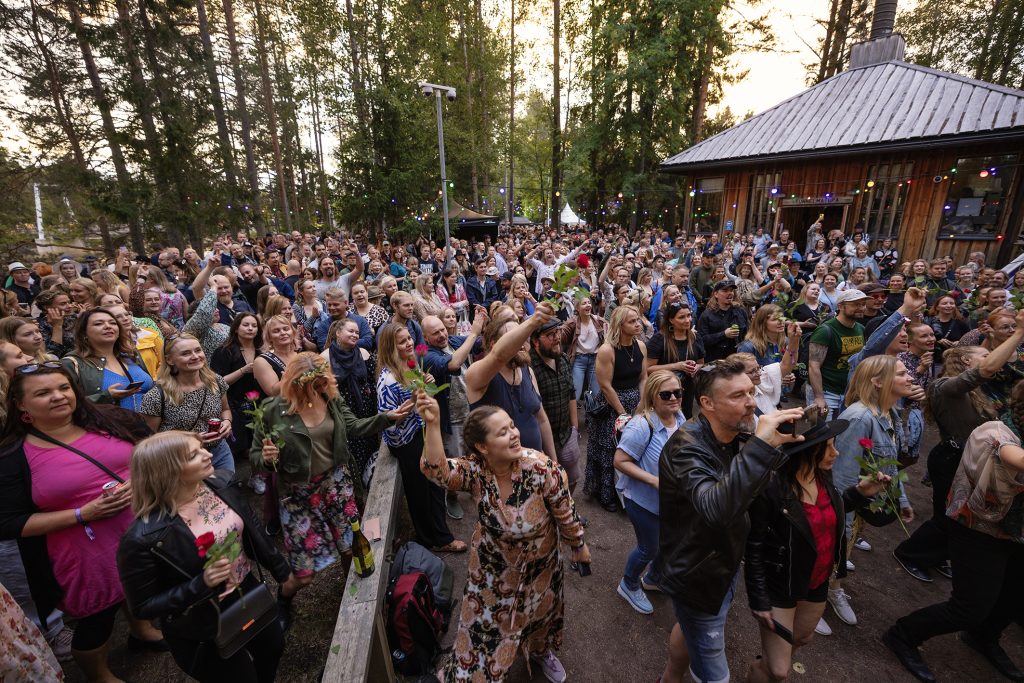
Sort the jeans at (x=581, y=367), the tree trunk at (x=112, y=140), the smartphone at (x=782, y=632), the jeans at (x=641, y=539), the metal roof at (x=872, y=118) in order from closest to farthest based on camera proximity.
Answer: the smartphone at (x=782, y=632)
the jeans at (x=641, y=539)
the jeans at (x=581, y=367)
the metal roof at (x=872, y=118)
the tree trunk at (x=112, y=140)

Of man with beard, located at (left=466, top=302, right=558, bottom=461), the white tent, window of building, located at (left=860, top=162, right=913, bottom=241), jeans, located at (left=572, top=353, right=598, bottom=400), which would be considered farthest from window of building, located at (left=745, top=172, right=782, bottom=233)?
man with beard, located at (left=466, top=302, right=558, bottom=461)

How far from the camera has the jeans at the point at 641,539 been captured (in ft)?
10.0

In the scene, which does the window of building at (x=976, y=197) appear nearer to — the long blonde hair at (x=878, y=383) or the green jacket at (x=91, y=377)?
the long blonde hair at (x=878, y=383)

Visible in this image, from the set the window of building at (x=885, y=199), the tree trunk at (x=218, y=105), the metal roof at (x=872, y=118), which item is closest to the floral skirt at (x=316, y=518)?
the tree trunk at (x=218, y=105)

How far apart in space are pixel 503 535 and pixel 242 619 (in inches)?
51.0

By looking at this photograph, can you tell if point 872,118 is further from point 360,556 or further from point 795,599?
point 360,556

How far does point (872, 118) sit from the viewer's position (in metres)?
13.8

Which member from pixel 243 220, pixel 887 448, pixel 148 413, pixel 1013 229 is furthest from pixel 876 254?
pixel 243 220

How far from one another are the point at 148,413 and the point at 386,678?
8.58 feet

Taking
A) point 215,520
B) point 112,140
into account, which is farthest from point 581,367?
point 112,140

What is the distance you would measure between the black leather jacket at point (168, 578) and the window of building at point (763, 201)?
1929cm

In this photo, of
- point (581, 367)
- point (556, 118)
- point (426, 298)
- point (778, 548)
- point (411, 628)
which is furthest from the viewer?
point (556, 118)

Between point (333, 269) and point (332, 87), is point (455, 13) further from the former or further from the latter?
point (333, 269)

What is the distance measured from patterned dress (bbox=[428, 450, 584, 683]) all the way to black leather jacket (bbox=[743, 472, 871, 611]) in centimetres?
88
